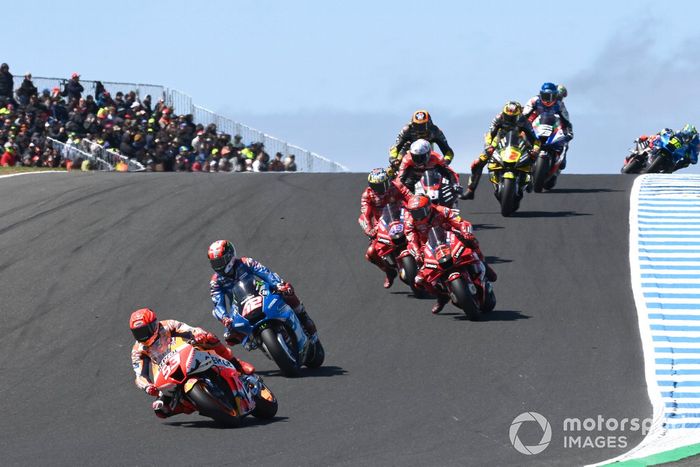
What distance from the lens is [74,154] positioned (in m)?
34.2

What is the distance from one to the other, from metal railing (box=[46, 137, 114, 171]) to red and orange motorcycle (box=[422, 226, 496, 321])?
19105 millimetres

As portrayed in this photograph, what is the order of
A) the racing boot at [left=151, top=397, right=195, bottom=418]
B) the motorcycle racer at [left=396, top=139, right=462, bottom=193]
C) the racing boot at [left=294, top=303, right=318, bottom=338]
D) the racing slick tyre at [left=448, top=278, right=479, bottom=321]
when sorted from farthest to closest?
the motorcycle racer at [left=396, top=139, right=462, bottom=193] < the racing slick tyre at [left=448, top=278, right=479, bottom=321] < the racing boot at [left=294, top=303, right=318, bottom=338] < the racing boot at [left=151, top=397, right=195, bottom=418]

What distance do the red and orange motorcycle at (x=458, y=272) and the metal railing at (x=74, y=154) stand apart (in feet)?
62.7

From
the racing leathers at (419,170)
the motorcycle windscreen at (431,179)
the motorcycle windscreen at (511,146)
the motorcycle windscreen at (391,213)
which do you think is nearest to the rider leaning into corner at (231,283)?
the motorcycle windscreen at (391,213)

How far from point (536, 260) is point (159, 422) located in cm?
950

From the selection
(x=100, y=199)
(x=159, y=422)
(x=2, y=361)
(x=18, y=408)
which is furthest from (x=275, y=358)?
(x=100, y=199)

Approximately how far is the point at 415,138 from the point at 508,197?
8.74 ft

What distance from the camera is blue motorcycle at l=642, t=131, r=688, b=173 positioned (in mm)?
29219

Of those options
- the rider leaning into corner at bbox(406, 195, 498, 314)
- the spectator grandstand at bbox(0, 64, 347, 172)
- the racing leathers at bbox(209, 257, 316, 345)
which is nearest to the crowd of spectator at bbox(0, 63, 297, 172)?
the spectator grandstand at bbox(0, 64, 347, 172)

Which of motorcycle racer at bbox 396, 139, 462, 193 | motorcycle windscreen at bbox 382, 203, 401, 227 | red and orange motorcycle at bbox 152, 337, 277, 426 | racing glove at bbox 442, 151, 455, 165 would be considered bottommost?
red and orange motorcycle at bbox 152, 337, 277, 426

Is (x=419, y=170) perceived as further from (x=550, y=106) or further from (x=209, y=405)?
(x=209, y=405)

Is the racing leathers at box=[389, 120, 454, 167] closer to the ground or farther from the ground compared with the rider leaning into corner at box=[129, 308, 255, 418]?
farther from the ground

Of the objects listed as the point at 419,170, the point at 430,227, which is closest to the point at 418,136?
the point at 419,170

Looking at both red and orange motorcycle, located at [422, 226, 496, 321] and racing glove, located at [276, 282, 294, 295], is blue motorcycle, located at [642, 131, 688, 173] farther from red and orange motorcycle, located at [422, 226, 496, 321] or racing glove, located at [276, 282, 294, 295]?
racing glove, located at [276, 282, 294, 295]
